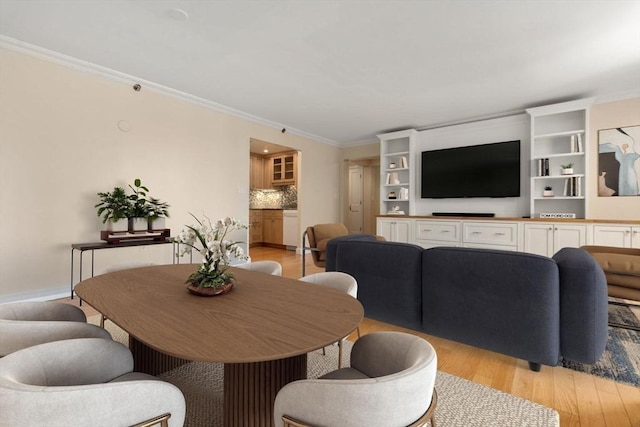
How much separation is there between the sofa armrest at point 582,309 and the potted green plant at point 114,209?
412cm

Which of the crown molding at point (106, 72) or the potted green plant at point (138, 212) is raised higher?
the crown molding at point (106, 72)

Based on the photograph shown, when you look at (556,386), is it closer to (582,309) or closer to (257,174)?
(582,309)

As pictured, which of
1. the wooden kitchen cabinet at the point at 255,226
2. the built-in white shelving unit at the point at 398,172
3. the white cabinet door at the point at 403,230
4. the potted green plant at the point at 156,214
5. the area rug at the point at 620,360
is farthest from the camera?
the wooden kitchen cabinet at the point at 255,226

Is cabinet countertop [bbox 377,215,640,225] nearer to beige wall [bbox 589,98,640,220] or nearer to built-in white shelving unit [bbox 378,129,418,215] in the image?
beige wall [bbox 589,98,640,220]

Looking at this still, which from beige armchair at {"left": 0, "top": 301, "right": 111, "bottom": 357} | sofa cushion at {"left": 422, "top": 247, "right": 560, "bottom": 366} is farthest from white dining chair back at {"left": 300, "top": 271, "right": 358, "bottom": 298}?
beige armchair at {"left": 0, "top": 301, "right": 111, "bottom": 357}

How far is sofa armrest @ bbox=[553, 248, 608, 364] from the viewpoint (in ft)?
5.77

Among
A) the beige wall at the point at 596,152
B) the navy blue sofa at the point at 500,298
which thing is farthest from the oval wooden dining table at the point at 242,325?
the beige wall at the point at 596,152

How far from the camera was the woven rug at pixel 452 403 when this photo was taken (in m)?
1.49

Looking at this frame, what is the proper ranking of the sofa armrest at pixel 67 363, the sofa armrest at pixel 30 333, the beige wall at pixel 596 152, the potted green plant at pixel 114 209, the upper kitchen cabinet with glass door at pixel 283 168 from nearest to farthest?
the sofa armrest at pixel 67 363 → the sofa armrest at pixel 30 333 → the potted green plant at pixel 114 209 → the beige wall at pixel 596 152 → the upper kitchen cabinet with glass door at pixel 283 168

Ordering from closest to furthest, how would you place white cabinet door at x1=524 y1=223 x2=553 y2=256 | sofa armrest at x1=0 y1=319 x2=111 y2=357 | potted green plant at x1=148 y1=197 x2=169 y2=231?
sofa armrest at x1=0 y1=319 x2=111 y2=357 → potted green plant at x1=148 y1=197 x2=169 y2=231 → white cabinet door at x1=524 y1=223 x2=553 y2=256

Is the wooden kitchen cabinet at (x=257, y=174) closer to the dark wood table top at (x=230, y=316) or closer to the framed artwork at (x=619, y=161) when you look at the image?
the dark wood table top at (x=230, y=316)

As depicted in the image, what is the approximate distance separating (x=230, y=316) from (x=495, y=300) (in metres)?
1.67

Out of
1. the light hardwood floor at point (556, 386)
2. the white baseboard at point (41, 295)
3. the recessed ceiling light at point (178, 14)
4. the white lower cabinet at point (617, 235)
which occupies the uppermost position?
the recessed ceiling light at point (178, 14)

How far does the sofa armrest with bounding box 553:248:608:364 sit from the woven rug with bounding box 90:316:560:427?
1.62 feet
